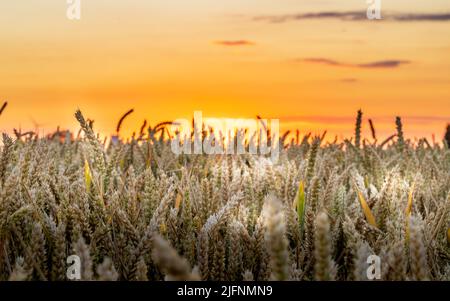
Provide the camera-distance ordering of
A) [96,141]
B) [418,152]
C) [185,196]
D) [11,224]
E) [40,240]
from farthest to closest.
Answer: [418,152] → [96,141] → [185,196] → [11,224] → [40,240]

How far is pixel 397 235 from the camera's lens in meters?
1.95

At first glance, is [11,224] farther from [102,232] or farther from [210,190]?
[210,190]

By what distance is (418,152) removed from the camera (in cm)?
482

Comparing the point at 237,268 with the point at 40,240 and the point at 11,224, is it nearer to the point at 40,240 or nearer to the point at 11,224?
the point at 40,240

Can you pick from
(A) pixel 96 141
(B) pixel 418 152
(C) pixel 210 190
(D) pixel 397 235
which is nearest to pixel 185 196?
(C) pixel 210 190

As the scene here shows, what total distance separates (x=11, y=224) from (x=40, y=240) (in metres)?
0.19

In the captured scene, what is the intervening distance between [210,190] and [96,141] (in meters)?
0.52

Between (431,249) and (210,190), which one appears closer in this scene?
(431,249)
